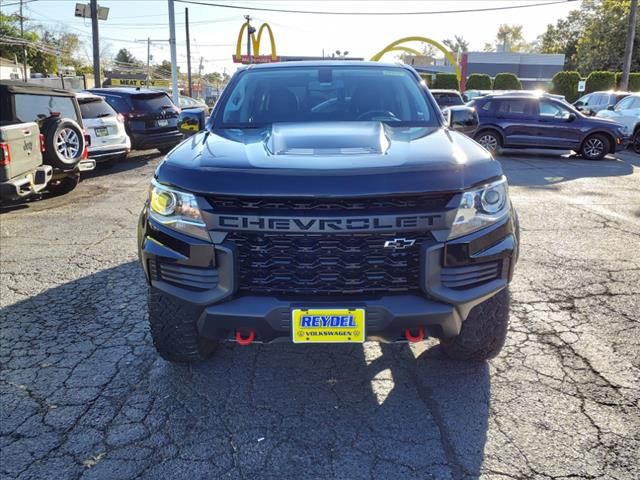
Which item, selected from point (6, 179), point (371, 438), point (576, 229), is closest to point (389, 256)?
Result: point (371, 438)

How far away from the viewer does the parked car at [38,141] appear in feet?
21.2

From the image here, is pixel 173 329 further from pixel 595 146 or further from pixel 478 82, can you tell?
pixel 478 82

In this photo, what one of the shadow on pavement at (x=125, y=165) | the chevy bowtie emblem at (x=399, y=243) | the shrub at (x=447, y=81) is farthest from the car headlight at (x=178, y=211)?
the shrub at (x=447, y=81)

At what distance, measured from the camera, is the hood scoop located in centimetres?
276

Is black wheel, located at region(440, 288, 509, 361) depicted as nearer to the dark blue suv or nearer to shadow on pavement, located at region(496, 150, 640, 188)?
shadow on pavement, located at region(496, 150, 640, 188)

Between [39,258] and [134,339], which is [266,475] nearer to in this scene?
Result: [134,339]

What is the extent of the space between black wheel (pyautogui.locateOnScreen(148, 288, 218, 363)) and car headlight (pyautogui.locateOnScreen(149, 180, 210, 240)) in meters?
0.37

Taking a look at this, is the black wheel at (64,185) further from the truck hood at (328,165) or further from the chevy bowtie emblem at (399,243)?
the chevy bowtie emblem at (399,243)

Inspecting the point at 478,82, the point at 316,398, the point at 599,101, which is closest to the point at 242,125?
the point at 316,398

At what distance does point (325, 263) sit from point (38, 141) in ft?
20.3

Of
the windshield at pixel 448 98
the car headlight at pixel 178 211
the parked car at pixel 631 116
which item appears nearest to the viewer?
the car headlight at pixel 178 211

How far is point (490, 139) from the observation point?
1360cm

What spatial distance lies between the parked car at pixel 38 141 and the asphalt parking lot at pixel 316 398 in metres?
2.17

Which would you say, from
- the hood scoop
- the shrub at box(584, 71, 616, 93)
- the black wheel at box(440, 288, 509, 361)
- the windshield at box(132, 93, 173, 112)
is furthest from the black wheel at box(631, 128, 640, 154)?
the shrub at box(584, 71, 616, 93)
